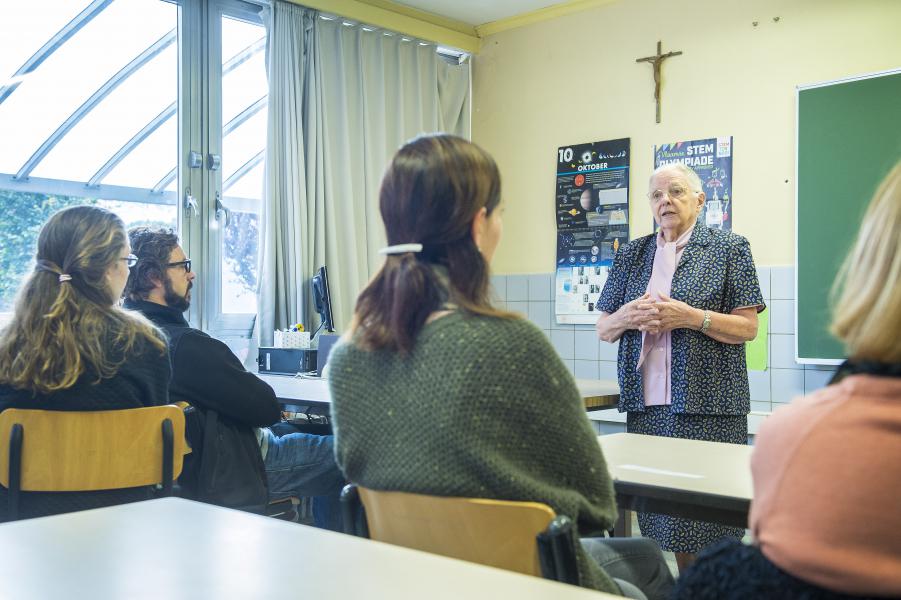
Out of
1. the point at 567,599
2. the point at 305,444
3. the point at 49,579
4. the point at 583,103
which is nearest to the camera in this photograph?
the point at 567,599

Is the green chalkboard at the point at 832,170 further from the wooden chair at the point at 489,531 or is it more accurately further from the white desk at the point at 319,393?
the wooden chair at the point at 489,531

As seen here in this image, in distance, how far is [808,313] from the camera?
13.9 feet

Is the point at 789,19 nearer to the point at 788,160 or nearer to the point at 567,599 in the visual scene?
the point at 788,160

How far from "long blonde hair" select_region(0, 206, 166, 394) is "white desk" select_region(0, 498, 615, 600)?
3.21 ft

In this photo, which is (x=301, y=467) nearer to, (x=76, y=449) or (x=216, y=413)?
(x=216, y=413)

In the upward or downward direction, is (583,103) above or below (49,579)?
above

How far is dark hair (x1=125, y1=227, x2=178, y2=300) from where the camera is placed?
2.96 meters

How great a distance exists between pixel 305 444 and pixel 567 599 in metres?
2.47

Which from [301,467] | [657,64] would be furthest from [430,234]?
[657,64]

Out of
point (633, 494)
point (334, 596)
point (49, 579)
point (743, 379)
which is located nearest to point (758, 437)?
point (334, 596)

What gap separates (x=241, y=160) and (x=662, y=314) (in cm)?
280

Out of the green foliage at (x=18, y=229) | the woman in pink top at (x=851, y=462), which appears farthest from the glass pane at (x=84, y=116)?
the woman in pink top at (x=851, y=462)

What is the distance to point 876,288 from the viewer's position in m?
0.91

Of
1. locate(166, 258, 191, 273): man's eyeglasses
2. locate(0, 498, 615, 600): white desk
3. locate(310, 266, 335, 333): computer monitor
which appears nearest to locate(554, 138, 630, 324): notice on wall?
locate(310, 266, 335, 333): computer monitor
